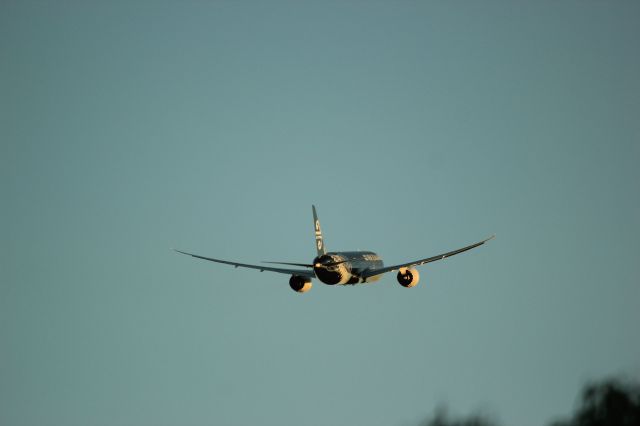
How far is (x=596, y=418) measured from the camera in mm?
102812

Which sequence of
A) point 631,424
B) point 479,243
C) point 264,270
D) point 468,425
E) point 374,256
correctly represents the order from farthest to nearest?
1. point 374,256
2. point 264,270
3. point 479,243
4. point 468,425
5. point 631,424

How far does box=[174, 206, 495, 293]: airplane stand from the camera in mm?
124812

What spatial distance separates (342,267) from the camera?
12675cm

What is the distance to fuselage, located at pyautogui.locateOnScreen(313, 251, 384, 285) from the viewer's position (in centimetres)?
12456

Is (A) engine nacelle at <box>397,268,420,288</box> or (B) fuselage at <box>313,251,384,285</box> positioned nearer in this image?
(B) fuselage at <box>313,251,384,285</box>

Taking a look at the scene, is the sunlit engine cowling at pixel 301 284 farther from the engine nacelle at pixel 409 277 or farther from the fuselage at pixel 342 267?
the engine nacelle at pixel 409 277

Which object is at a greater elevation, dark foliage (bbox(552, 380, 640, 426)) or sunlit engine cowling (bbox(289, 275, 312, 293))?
sunlit engine cowling (bbox(289, 275, 312, 293))

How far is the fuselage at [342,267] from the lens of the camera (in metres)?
125

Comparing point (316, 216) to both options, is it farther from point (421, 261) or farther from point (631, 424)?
point (631, 424)

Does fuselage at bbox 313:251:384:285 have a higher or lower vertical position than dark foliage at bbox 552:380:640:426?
higher

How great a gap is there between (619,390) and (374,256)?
4349 cm

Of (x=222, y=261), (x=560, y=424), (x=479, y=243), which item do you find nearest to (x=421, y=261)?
(x=479, y=243)

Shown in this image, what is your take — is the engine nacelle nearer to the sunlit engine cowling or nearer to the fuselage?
the fuselage

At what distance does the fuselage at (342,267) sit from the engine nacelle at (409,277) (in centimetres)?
363
